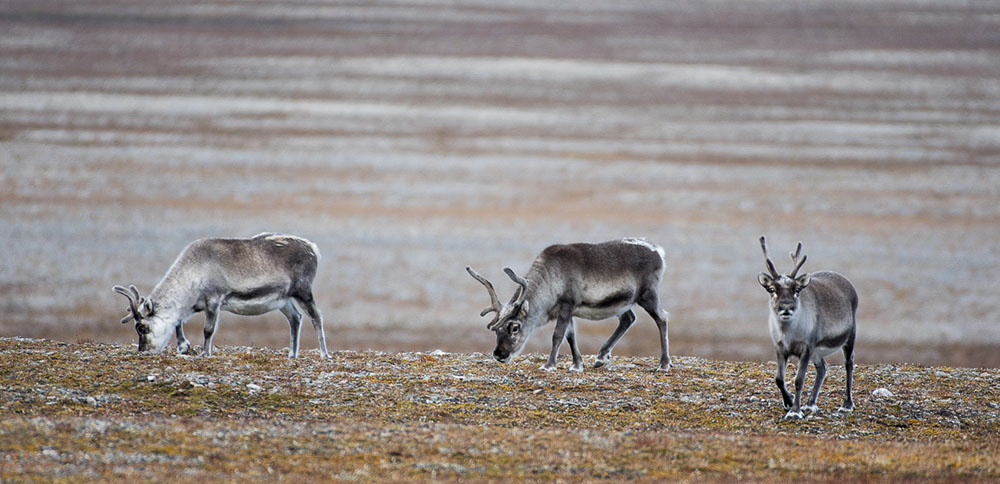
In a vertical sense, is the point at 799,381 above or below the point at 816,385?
above

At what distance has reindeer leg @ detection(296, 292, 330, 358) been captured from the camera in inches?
908

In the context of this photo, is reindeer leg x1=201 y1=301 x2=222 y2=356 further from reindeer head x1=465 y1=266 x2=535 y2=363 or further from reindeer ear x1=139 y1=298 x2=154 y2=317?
reindeer head x1=465 y1=266 x2=535 y2=363

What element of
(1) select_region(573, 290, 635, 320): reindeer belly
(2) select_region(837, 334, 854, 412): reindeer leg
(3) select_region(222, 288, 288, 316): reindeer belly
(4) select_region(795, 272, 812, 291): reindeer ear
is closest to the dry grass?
(2) select_region(837, 334, 854, 412): reindeer leg

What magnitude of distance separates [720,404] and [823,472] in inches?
221

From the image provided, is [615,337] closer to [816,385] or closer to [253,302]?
[816,385]

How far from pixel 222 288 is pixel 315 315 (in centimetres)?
227

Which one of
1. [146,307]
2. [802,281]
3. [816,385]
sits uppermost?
[802,281]

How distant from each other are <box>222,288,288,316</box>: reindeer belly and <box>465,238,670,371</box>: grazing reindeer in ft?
14.3

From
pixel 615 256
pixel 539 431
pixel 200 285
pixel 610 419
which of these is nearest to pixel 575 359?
pixel 615 256

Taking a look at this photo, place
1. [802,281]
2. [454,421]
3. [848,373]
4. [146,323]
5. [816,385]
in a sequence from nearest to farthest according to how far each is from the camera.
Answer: [454,421] < [802,281] < [816,385] < [848,373] < [146,323]

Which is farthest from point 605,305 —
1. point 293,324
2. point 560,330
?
point 293,324

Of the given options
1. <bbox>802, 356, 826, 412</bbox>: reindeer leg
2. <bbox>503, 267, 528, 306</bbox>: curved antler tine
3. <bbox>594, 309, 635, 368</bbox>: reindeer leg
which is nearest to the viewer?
<bbox>802, 356, 826, 412</bbox>: reindeer leg

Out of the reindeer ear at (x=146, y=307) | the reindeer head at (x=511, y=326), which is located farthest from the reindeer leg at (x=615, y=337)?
the reindeer ear at (x=146, y=307)

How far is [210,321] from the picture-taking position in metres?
21.9
